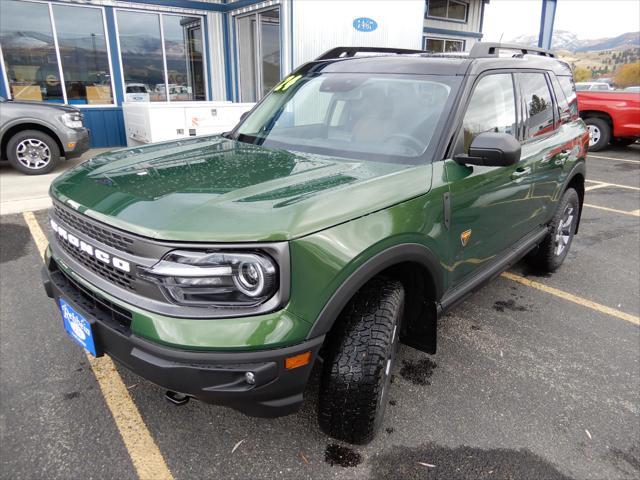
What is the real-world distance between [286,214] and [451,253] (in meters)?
1.15

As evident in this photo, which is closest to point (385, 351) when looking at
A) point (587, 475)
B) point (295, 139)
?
point (587, 475)

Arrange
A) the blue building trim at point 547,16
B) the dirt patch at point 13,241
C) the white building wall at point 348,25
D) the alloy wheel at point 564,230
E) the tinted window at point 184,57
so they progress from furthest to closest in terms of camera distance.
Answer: the blue building trim at point 547,16, the tinted window at point 184,57, the white building wall at point 348,25, the dirt patch at point 13,241, the alloy wheel at point 564,230

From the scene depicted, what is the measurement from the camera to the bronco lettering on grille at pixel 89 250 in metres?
1.90

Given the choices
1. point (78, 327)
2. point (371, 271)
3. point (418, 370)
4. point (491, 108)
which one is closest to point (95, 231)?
point (78, 327)

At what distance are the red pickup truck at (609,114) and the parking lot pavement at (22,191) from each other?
11450mm

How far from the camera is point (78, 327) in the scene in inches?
85.0

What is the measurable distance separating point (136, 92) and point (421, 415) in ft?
33.8

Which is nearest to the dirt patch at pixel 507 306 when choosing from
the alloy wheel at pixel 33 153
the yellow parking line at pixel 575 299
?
the yellow parking line at pixel 575 299

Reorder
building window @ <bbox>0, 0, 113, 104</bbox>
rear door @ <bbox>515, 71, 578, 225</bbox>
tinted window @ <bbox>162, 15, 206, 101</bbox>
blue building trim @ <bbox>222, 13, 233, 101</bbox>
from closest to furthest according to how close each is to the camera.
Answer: rear door @ <bbox>515, 71, 578, 225</bbox>
building window @ <bbox>0, 0, 113, 104</bbox>
tinted window @ <bbox>162, 15, 206, 101</bbox>
blue building trim @ <bbox>222, 13, 233, 101</bbox>

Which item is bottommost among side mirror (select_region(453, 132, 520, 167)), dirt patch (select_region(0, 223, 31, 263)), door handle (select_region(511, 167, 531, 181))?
dirt patch (select_region(0, 223, 31, 263))

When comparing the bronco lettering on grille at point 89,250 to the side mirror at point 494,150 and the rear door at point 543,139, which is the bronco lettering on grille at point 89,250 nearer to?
the side mirror at point 494,150

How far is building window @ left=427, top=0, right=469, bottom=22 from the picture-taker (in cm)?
1648

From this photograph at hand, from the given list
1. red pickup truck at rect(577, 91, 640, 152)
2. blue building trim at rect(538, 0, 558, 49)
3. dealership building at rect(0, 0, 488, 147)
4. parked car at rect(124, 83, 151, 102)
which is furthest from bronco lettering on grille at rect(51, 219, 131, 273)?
blue building trim at rect(538, 0, 558, 49)

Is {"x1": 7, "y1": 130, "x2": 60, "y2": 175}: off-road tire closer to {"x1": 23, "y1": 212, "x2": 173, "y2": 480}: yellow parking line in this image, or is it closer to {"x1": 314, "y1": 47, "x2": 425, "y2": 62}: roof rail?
{"x1": 314, "y1": 47, "x2": 425, "y2": 62}: roof rail
